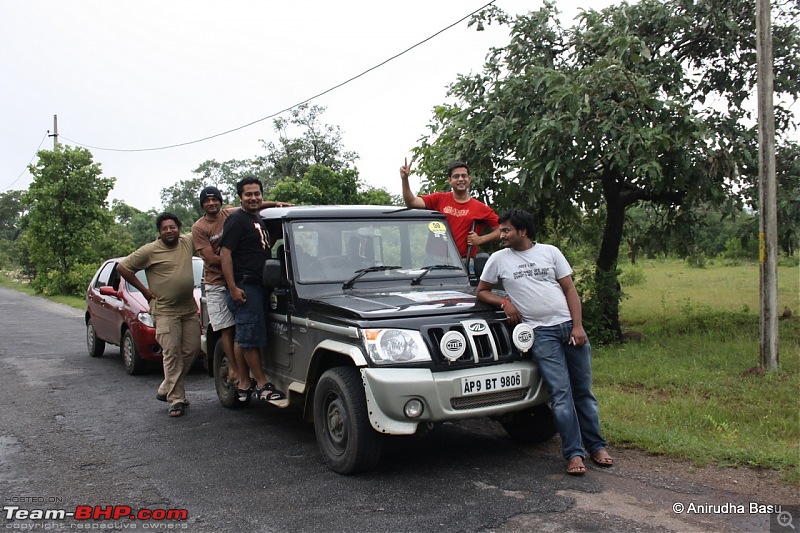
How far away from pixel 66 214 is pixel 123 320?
67.7ft

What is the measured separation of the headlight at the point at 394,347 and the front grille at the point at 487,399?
0.35 m

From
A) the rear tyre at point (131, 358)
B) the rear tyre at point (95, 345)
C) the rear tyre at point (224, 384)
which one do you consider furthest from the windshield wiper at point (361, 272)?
the rear tyre at point (95, 345)

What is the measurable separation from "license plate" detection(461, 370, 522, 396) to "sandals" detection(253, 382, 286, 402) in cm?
194

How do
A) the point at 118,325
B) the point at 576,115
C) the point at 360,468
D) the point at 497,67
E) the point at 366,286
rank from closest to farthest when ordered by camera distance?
the point at 360,468, the point at 366,286, the point at 576,115, the point at 118,325, the point at 497,67

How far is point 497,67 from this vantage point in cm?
1156

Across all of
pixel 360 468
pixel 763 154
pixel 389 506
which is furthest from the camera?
pixel 763 154

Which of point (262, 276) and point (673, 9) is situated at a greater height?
point (673, 9)

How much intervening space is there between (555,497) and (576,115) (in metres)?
5.84

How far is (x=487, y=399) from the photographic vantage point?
15.7 feet

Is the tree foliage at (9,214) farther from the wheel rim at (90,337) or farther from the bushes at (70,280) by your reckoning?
the wheel rim at (90,337)

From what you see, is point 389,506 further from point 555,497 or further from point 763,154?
point 763,154

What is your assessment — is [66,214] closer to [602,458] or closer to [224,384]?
[224,384]

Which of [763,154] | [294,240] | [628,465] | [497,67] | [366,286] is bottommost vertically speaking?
[628,465]

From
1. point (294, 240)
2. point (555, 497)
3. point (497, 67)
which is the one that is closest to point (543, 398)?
point (555, 497)
